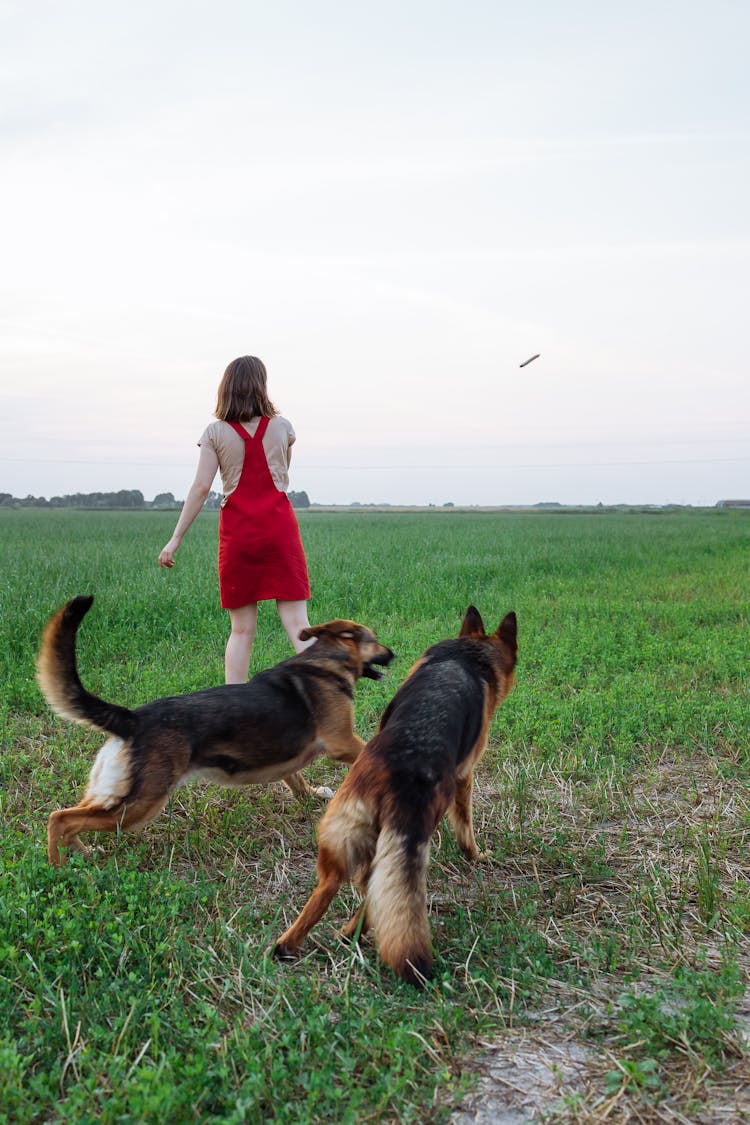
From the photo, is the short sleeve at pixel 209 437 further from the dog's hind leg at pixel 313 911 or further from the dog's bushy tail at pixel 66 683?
the dog's hind leg at pixel 313 911

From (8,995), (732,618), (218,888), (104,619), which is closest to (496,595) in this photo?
(732,618)

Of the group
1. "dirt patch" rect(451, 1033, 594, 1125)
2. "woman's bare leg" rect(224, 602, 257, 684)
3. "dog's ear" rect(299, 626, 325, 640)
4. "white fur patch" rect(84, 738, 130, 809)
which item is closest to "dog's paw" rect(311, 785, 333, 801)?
"dog's ear" rect(299, 626, 325, 640)

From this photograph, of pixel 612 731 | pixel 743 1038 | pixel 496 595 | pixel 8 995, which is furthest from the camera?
pixel 496 595

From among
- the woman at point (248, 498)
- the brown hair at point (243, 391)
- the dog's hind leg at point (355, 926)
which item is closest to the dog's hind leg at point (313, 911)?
the dog's hind leg at point (355, 926)

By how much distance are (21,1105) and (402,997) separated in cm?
136

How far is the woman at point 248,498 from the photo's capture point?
19.4 ft

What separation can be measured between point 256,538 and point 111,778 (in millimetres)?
2489

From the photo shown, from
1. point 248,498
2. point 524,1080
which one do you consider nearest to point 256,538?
point 248,498

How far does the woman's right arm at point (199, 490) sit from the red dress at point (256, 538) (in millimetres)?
206

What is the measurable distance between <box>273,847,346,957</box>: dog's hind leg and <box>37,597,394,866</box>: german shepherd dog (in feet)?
3.70

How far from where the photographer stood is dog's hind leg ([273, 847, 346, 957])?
10.6 ft

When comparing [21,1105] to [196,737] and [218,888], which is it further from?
[196,737]

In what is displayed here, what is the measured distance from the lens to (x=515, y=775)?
547cm

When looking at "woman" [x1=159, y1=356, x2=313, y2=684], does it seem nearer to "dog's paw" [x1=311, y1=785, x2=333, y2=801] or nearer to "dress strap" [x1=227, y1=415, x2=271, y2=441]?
"dress strap" [x1=227, y1=415, x2=271, y2=441]
